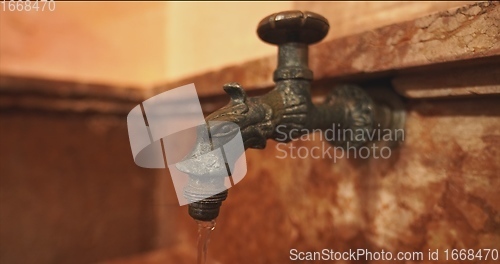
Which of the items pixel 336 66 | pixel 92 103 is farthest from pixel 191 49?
pixel 336 66

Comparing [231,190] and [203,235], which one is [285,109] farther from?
[231,190]

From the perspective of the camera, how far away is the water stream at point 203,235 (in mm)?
374

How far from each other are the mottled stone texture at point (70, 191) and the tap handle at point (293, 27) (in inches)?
21.6

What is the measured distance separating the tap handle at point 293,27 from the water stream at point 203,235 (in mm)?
204

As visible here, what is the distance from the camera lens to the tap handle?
0.39 metres

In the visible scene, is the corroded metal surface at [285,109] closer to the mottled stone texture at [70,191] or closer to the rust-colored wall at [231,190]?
the rust-colored wall at [231,190]

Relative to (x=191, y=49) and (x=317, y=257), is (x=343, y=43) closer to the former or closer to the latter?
(x=317, y=257)

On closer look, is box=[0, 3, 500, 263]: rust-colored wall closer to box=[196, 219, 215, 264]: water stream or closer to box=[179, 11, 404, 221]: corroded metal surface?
box=[179, 11, 404, 221]: corroded metal surface

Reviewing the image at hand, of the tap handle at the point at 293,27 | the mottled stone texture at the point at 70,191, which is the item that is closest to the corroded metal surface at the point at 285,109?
the tap handle at the point at 293,27

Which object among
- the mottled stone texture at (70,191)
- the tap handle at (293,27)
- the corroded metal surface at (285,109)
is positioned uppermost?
the tap handle at (293,27)

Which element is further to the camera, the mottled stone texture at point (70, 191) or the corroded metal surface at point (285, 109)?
the mottled stone texture at point (70, 191)

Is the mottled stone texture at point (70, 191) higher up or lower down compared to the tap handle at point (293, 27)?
lower down

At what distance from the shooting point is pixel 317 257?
1.82ft

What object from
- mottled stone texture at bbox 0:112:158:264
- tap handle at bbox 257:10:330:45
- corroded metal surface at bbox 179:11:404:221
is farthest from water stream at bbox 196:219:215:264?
mottled stone texture at bbox 0:112:158:264
